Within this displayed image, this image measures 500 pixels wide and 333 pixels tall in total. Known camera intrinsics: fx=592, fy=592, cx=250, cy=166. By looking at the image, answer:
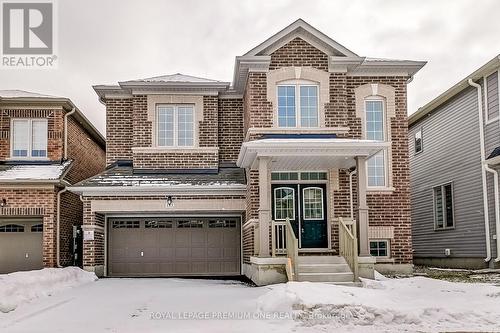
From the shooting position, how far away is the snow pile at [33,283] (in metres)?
11.7

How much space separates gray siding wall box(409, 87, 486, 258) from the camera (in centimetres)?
1970

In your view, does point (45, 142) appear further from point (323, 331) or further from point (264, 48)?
point (323, 331)

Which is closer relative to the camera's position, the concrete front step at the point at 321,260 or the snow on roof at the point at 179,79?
the concrete front step at the point at 321,260

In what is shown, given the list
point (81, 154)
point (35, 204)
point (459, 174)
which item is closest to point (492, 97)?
point (459, 174)

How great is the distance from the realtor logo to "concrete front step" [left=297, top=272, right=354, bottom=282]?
1151 cm

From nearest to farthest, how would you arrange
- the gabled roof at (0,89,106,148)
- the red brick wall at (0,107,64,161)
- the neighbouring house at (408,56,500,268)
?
the neighbouring house at (408,56,500,268)
the gabled roof at (0,89,106,148)
the red brick wall at (0,107,64,161)

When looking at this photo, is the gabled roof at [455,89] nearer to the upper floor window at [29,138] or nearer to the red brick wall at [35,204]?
the red brick wall at [35,204]

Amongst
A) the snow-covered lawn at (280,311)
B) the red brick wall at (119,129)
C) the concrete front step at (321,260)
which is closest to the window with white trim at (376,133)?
the concrete front step at (321,260)

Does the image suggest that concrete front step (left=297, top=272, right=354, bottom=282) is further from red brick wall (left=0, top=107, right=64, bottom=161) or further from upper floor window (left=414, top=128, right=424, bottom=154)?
upper floor window (left=414, top=128, right=424, bottom=154)

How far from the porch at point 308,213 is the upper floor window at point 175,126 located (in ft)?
8.96

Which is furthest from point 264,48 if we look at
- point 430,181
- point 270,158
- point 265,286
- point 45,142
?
point 430,181

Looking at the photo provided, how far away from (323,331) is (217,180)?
33.8 feet

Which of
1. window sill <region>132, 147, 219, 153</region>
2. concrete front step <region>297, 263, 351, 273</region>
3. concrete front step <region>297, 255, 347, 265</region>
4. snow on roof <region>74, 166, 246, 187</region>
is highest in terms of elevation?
window sill <region>132, 147, 219, 153</region>

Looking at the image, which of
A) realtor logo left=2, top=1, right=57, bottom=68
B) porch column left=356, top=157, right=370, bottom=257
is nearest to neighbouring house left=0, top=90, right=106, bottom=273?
realtor logo left=2, top=1, right=57, bottom=68
